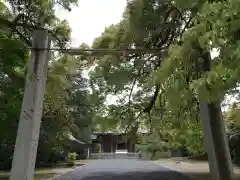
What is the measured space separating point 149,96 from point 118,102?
1721 millimetres

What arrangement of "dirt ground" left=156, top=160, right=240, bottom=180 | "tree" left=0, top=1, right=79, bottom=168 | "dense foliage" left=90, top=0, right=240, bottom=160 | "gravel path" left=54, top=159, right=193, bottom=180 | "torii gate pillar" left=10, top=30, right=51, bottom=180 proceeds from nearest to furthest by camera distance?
"dense foliage" left=90, top=0, right=240, bottom=160
"torii gate pillar" left=10, top=30, right=51, bottom=180
"tree" left=0, top=1, right=79, bottom=168
"gravel path" left=54, top=159, right=193, bottom=180
"dirt ground" left=156, top=160, right=240, bottom=180

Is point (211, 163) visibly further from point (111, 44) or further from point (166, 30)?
point (111, 44)

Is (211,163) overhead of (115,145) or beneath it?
beneath

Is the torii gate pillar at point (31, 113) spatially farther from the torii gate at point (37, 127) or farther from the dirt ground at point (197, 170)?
the dirt ground at point (197, 170)

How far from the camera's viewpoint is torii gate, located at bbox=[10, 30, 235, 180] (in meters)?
8.77

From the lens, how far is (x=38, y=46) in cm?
959

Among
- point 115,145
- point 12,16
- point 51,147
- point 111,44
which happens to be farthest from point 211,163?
point 115,145

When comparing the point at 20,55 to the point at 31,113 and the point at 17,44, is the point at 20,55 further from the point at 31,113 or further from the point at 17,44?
the point at 31,113

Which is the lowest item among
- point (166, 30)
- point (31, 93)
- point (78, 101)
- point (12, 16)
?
point (31, 93)

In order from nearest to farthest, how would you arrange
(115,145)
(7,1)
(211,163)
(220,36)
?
(220,36)
(211,163)
(7,1)
(115,145)

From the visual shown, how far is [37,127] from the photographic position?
9.36 metres

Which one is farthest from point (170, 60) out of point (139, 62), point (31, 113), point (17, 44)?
point (139, 62)

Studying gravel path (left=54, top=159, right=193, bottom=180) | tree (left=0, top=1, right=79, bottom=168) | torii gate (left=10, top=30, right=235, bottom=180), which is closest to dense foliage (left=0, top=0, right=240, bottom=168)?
tree (left=0, top=1, right=79, bottom=168)

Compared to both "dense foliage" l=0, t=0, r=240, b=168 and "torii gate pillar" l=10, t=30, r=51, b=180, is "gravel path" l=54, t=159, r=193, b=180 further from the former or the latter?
"torii gate pillar" l=10, t=30, r=51, b=180
